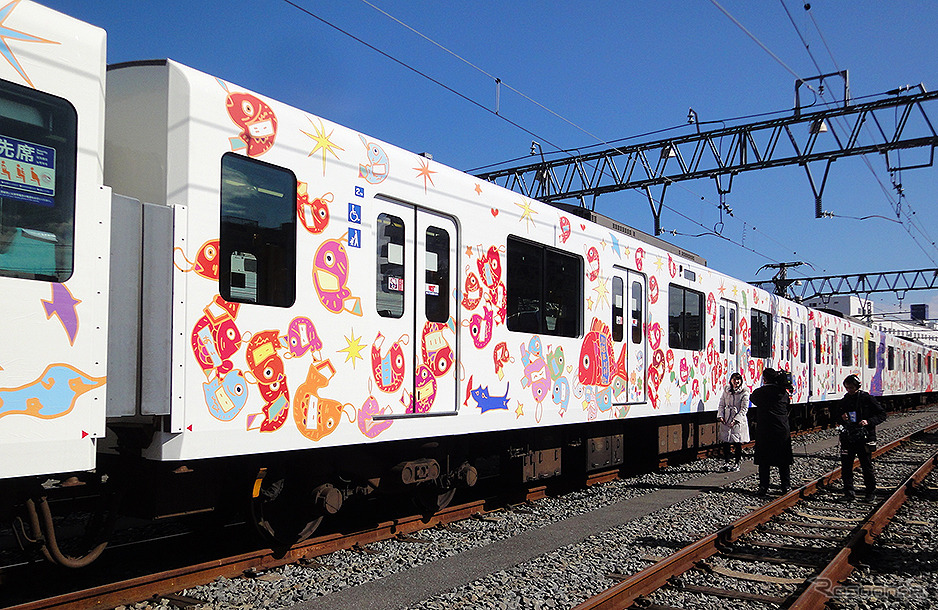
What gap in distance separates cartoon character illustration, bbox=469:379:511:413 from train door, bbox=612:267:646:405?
2.67 metres

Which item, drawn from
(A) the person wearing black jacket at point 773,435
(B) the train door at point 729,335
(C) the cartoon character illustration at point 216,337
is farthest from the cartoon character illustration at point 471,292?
(B) the train door at point 729,335

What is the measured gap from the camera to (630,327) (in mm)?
10352

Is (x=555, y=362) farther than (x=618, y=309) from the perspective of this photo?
No

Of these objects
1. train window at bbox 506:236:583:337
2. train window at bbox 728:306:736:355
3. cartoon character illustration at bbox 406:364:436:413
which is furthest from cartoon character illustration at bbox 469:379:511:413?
train window at bbox 728:306:736:355

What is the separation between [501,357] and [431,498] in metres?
1.56

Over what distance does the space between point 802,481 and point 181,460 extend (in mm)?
9471

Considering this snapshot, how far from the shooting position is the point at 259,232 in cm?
531

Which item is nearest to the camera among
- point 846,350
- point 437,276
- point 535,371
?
point 437,276

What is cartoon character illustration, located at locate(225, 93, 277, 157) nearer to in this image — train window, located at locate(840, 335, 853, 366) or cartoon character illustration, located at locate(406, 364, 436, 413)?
cartoon character illustration, located at locate(406, 364, 436, 413)

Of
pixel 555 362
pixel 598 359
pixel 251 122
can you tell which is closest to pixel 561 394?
pixel 555 362

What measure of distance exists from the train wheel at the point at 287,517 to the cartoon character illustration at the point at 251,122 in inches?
95.3

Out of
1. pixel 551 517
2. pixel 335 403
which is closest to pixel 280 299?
pixel 335 403

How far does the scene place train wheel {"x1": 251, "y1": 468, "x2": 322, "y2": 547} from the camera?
5.95 meters

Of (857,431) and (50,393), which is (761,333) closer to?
(857,431)
